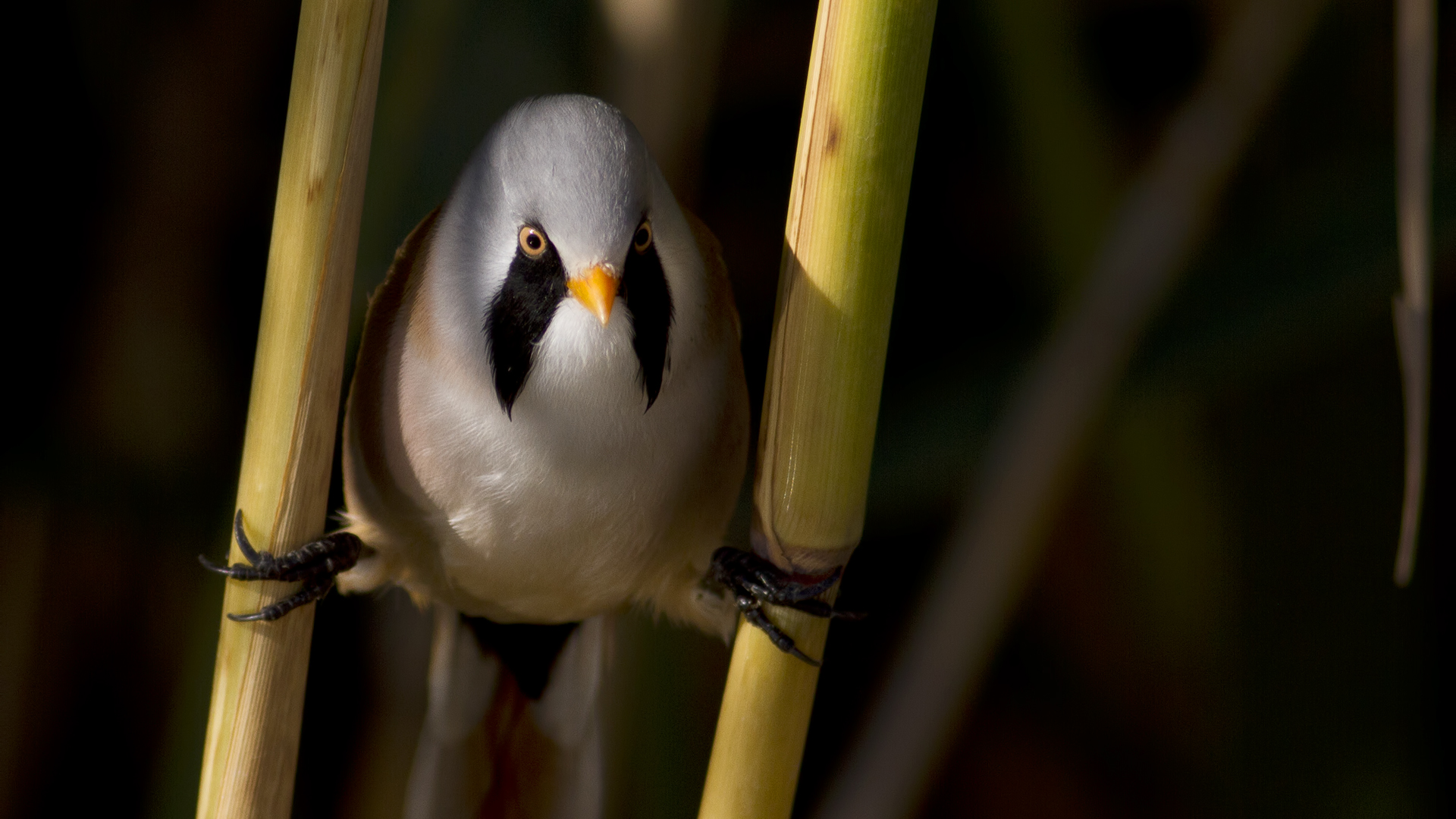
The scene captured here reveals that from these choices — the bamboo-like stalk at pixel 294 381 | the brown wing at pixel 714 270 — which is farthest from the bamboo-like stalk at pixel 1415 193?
the bamboo-like stalk at pixel 294 381

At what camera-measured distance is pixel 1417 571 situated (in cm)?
140

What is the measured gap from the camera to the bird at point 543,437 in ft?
2.95

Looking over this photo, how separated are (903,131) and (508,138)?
0.34 meters

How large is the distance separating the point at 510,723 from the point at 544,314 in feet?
1.98

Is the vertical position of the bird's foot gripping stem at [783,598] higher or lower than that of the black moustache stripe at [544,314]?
lower

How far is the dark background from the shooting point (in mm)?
1253

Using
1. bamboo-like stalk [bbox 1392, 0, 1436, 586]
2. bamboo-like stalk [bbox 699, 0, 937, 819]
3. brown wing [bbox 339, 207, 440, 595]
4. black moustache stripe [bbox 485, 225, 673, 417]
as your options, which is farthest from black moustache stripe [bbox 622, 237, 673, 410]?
bamboo-like stalk [bbox 1392, 0, 1436, 586]

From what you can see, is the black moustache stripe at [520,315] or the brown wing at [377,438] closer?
the black moustache stripe at [520,315]

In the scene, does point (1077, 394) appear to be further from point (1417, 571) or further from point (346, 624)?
point (346, 624)

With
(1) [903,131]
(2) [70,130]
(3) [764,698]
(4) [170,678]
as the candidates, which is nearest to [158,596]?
(4) [170,678]

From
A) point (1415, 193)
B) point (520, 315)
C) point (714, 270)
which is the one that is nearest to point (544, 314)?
point (520, 315)

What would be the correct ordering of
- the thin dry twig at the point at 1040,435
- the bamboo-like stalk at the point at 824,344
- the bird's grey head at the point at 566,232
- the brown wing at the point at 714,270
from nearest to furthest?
the bamboo-like stalk at the point at 824,344, the bird's grey head at the point at 566,232, the brown wing at the point at 714,270, the thin dry twig at the point at 1040,435

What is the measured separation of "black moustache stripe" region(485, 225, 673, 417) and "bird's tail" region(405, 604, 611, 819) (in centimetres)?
46

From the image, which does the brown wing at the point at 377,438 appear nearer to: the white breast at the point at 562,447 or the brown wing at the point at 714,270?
the white breast at the point at 562,447
